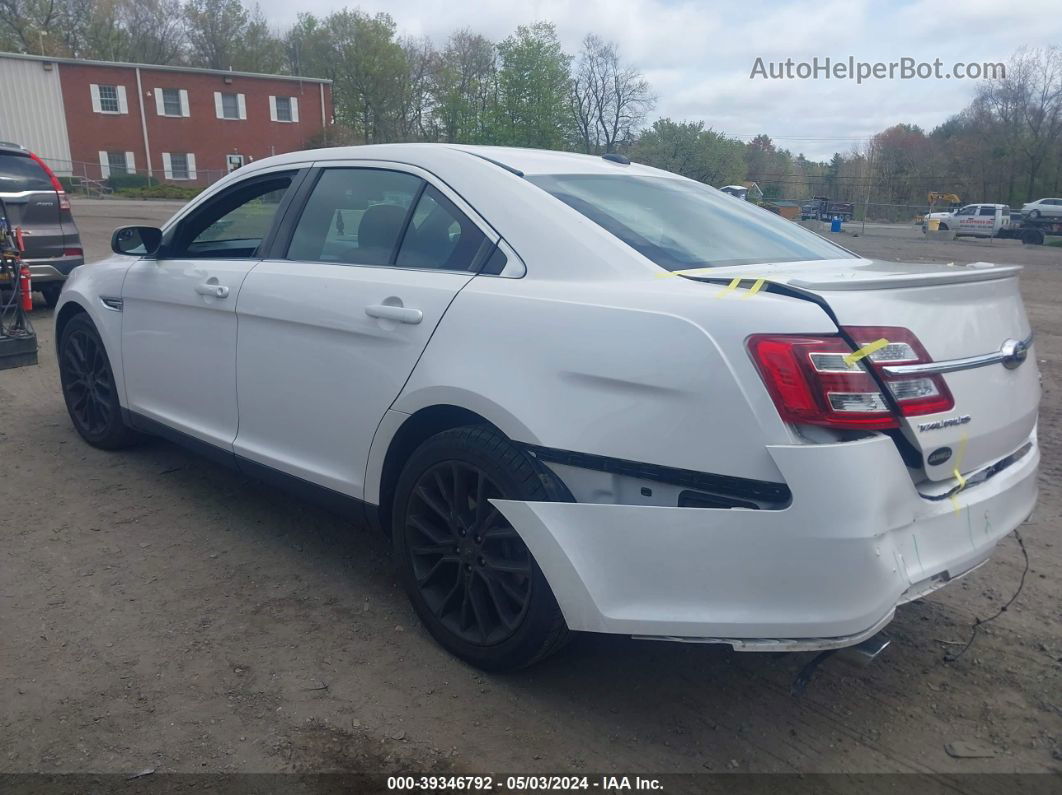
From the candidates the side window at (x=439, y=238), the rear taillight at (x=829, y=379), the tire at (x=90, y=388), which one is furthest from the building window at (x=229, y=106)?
the rear taillight at (x=829, y=379)

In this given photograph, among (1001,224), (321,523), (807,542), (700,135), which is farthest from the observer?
(1001,224)

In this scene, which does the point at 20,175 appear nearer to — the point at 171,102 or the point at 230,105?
the point at 171,102

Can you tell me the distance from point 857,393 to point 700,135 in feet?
111

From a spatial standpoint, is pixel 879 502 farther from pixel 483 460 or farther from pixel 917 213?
pixel 917 213

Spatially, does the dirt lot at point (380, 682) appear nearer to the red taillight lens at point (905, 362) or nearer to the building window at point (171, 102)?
the red taillight lens at point (905, 362)

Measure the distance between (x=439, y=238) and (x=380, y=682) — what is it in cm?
156

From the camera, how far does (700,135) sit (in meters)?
33.9

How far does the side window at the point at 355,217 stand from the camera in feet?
11.0

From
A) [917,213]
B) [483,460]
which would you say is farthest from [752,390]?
[917,213]

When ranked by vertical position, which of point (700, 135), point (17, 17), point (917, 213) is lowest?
point (917, 213)

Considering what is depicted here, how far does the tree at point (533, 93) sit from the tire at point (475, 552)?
1585 inches

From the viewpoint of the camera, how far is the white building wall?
4369 centimetres

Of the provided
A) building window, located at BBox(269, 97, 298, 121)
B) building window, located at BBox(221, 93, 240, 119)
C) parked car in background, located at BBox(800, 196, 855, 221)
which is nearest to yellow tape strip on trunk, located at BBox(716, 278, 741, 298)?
parked car in background, located at BBox(800, 196, 855, 221)

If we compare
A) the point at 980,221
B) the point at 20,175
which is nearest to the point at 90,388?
the point at 20,175
